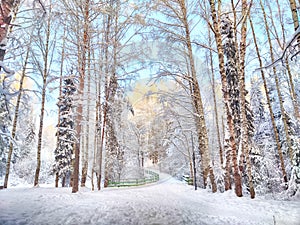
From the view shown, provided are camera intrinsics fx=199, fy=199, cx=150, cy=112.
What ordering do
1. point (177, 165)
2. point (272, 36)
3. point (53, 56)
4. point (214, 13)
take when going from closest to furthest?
point (214, 13)
point (272, 36)
point (53, 56)
point (177, 165)

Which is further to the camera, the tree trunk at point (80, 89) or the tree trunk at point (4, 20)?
the tree trunk at point (80, 89)

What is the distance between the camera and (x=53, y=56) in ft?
39.2

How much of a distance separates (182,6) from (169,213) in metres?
8.04

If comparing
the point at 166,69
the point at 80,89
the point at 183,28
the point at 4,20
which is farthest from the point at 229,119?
the point at 4,20

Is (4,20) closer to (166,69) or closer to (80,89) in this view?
(80,89)

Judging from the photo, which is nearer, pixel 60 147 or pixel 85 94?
pixel 85 94

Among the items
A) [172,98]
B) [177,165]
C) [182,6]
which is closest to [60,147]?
[172,98]

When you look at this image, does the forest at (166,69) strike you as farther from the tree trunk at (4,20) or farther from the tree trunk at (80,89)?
the tree trunk at (4,20)

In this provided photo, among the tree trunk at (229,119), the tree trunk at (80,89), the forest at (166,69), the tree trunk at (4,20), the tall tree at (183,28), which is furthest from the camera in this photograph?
the tall tree at (183,28)

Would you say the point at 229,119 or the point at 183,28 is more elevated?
the point at 183,28

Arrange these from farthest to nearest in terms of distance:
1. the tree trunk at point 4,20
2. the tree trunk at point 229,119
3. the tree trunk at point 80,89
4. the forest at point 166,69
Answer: the tree trunk at point 80,89
the forest at point 166,69
the tree trunk at point 229,119
the tree trunk at point 4,20

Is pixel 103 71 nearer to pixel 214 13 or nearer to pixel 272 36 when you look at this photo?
pixel 214 13

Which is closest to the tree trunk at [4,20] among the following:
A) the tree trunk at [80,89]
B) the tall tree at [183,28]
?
the tree trunk at [80,89]

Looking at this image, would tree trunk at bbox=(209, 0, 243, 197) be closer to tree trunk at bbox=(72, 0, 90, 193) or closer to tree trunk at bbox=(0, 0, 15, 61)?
tree trunk at bbox=(72, 0, 90, 193)
